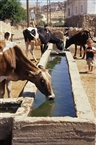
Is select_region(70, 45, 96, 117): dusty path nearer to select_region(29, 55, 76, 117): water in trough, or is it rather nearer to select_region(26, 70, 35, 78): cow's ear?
select_region(29, 55, 76, 117): water in trough

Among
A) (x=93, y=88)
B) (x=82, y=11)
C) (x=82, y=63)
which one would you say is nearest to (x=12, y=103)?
(x=93, y=88)

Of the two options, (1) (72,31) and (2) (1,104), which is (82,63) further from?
(1) (72,31)

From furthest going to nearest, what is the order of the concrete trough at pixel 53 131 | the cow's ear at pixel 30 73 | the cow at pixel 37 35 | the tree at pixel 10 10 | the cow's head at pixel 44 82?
the tree at pixel 10 10 → the cow at pixel 37 35 → the cow's ear at pixel 30 73 → the cow's head at pixel 44 82 → the concrete trough at pixel 53 131

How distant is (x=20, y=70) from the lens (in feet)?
20.7

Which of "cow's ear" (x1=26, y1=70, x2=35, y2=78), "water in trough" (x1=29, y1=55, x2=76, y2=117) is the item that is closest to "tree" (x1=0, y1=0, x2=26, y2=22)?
"water in trough" (x1=29, y1=55, x2=76, y2=117)

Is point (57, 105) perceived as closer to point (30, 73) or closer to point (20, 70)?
point (30, 73)

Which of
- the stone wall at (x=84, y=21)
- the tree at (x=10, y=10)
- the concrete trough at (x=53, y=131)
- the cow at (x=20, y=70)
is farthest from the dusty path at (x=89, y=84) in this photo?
the stone wall at (x=84, y=21)

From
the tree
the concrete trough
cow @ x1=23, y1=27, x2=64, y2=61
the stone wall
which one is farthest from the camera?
the stone wall

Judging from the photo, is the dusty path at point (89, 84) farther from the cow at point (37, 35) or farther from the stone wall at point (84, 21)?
the stone wall at point (84, 21)

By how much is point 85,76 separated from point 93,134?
7380mm

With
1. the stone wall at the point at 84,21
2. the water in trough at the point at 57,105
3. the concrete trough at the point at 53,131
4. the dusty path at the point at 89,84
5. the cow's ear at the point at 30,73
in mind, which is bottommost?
the stone wall at the point at 84,21

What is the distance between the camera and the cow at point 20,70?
5973 millimetres

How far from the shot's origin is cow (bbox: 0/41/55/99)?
5973 millimetres

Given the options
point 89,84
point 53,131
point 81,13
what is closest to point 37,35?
point 89,84
